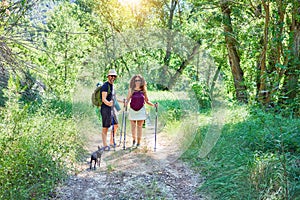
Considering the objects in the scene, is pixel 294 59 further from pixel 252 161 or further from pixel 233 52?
pixel 252 161

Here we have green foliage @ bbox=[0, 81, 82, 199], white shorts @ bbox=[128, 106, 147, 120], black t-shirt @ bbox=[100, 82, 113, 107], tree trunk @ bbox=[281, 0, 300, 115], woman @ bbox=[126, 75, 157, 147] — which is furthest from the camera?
tree trunk @ bbox=[281, 0, 300, 115]

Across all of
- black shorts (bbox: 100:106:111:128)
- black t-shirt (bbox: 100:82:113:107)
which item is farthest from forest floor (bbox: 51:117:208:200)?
black t-shirt (bbox: 100:82:113:107)

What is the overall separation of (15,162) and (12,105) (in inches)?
30.4

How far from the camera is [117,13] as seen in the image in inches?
567

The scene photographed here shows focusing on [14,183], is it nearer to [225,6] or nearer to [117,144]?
[117,144]

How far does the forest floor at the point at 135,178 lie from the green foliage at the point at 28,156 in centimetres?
24

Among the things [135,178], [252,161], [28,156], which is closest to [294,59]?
[252,161]

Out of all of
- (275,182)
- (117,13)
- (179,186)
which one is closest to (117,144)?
(179,186)

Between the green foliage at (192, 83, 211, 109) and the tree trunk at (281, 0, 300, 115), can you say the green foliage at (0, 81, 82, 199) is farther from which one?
the green foliage at (192, 83, 211, 109)

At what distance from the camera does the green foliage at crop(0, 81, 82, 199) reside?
4.08 meters

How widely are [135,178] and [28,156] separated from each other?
1613mm

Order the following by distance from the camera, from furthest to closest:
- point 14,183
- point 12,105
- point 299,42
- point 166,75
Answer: point 166,75, point 299,42, point 12,105, point 14,183

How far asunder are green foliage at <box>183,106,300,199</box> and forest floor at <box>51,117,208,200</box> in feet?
0.98

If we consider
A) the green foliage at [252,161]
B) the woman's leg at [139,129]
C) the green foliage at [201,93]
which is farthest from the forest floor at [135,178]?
the green foliage at [201,93]
